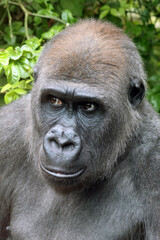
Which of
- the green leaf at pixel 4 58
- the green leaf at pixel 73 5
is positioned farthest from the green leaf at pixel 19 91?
the green leaf at pixel 73 5

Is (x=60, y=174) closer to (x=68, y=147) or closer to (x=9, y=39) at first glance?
(x=68, y=147)

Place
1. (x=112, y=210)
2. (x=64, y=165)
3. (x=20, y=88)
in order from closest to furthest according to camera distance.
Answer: (x=64, y=165), (x=112, y=210), (x=20, y=88)

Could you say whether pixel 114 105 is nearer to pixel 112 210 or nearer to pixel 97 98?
pixel 97 98

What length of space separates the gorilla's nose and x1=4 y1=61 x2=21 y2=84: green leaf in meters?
1.64

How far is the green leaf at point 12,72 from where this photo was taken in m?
5.63

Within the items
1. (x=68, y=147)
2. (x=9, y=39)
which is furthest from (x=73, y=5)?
(x=68, y=147)

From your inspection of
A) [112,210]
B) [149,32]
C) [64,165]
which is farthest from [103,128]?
[149,32]

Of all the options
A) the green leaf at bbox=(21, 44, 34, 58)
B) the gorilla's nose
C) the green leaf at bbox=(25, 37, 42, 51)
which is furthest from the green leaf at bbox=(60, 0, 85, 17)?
the gorilla's nose

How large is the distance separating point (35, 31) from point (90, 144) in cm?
348

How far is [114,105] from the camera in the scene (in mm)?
4422

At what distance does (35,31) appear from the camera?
7418 millimetres

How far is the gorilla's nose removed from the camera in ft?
13.3

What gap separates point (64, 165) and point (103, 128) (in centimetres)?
58

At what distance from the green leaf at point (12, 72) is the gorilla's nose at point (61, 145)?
1636mm
